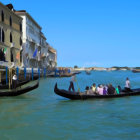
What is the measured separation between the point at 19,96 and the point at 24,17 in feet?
85.6

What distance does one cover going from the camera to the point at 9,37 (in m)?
34.5

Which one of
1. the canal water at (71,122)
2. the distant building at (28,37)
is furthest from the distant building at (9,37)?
the canal water at (71,122)

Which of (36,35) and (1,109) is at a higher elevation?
(36,35)

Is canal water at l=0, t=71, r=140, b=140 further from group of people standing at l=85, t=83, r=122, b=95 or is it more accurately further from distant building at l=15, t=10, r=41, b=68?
distant building at l=15, t=10, r=41, b=68

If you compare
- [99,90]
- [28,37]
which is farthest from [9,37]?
[99,90]

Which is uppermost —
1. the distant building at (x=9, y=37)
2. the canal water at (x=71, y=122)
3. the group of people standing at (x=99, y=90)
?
the distant building at (x=9, y=37)

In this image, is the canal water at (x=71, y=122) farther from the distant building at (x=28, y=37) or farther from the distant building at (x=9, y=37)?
the distant building at (x=28, y=37)

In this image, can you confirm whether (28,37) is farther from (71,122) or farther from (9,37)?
(71,122)

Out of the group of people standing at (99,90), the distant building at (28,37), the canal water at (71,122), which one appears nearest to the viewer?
the canal water at (71,122)

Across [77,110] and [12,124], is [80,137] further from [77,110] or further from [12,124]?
[77,110]

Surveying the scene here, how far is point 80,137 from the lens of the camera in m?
8.87

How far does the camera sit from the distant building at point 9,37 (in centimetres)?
3189

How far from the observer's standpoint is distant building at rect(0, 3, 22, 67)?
31891 millimetres

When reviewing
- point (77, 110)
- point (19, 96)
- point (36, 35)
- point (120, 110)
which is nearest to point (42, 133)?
point (77, 110)
